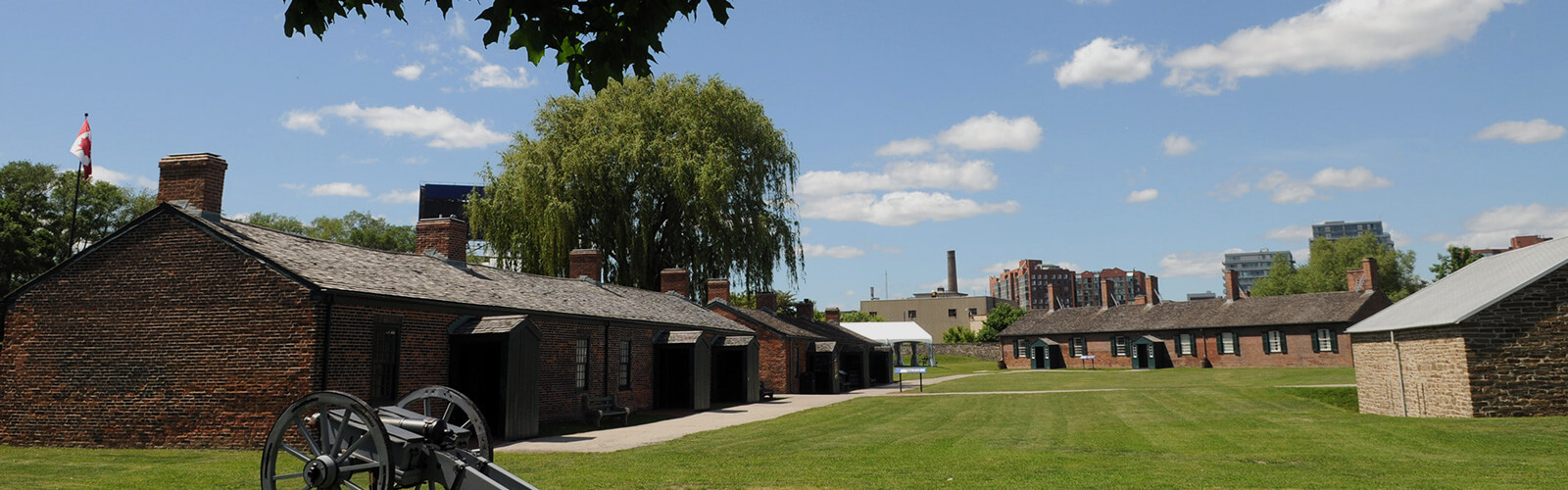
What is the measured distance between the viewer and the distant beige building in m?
114

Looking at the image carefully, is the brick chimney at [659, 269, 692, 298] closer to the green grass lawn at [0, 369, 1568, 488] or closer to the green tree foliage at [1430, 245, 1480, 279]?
the green grass lawn at [0, 369, 1568, 488]

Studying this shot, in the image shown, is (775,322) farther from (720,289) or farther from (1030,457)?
(1030,457)

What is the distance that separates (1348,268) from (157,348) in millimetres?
83698

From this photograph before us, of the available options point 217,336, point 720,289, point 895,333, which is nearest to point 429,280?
point 217,336

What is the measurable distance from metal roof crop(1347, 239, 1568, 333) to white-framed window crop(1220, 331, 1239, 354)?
32335 millimetres

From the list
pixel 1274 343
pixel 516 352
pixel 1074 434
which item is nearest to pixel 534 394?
pixel 516 352

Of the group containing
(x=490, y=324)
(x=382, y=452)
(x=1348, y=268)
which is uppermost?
(x=1348, y=268)

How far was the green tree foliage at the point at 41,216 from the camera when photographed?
36969mm

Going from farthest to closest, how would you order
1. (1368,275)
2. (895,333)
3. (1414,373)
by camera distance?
(895,333), (1368,275), (1414,373)

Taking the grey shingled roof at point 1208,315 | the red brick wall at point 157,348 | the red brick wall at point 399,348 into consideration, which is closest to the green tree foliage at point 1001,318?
the grey shingled roof at point 1208,315

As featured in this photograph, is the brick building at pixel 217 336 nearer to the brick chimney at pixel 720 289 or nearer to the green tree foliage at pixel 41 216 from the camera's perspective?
the brick chimney at pixel 720 289

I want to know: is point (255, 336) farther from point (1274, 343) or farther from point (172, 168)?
point (1274, 343)

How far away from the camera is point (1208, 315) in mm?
57344

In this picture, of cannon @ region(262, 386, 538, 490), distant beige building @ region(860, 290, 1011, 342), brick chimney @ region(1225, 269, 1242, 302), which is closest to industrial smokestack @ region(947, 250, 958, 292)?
distant beige building @ region(860, 290, 1011, 342)
